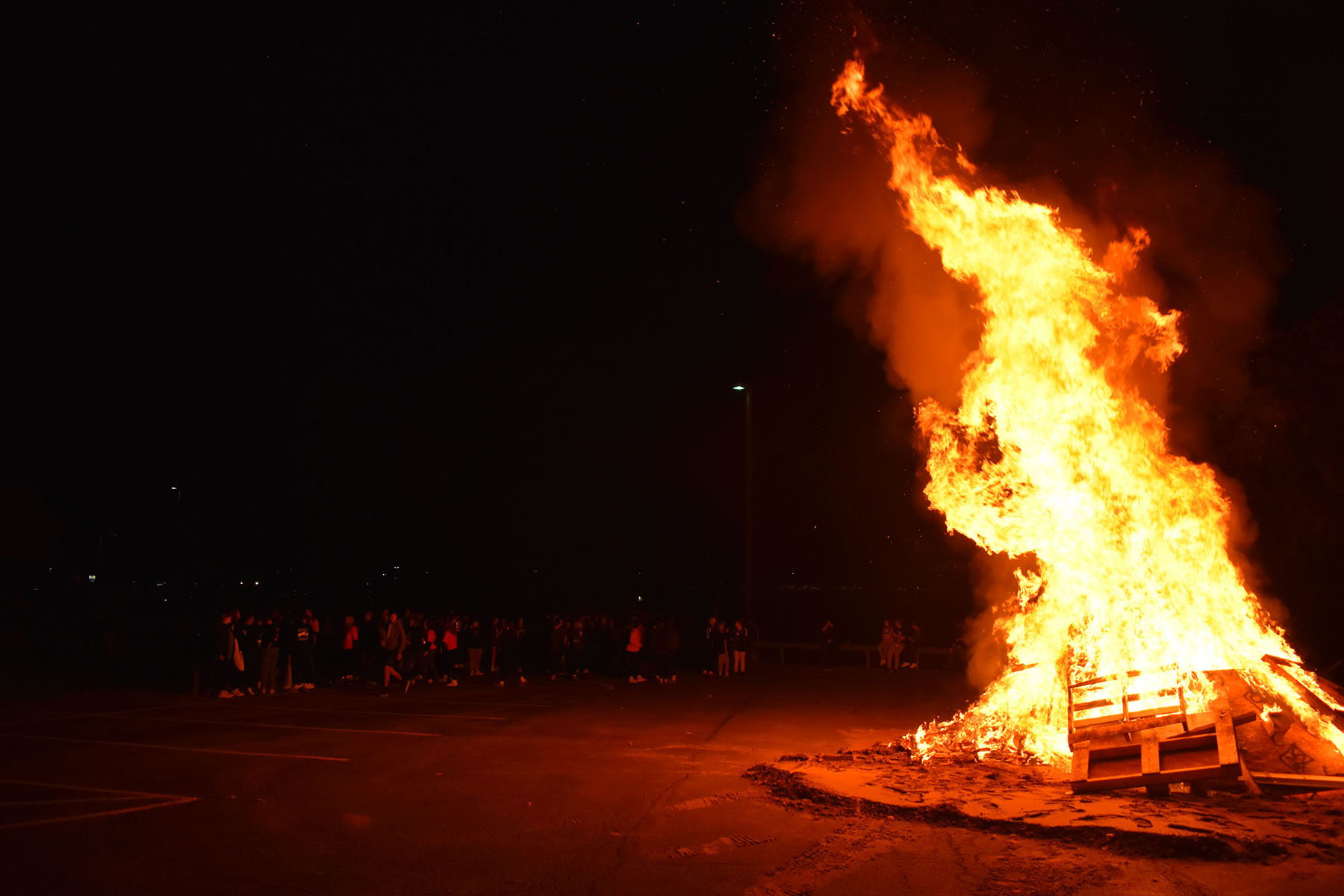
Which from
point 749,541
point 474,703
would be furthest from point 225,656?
point 749,541

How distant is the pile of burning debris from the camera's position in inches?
330

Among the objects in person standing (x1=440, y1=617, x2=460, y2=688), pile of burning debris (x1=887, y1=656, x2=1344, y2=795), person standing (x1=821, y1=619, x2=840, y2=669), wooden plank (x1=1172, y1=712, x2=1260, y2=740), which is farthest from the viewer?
person standing (x1=821, y1=619, x2=840, y2=669)

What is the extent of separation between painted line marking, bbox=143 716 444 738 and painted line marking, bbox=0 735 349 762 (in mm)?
1692

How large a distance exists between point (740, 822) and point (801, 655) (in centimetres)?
1926

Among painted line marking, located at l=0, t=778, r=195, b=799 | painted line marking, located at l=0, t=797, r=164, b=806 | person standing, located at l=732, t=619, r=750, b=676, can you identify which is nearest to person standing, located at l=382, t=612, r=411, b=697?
person standing, located at l=732, t=619, r=750, b=676

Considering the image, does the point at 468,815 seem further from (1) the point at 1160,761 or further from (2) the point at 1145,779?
(1) the point at 1160,761

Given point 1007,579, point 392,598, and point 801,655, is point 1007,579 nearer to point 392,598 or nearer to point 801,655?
point 801,655

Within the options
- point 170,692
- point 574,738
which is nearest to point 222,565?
point 170,692

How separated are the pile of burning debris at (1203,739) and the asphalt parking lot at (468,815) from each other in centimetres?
183

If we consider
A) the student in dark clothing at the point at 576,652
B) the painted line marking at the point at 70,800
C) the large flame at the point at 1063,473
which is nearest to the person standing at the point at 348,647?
the student in dark clothing at the point at 576,652

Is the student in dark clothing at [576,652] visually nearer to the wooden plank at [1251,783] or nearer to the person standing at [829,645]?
the person standing at [829,645]

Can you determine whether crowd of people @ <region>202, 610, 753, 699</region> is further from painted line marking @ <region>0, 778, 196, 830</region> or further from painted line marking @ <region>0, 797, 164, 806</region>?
painted line marking @ <region>0, 797, 164, 806</region>

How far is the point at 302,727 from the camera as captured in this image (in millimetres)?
13836

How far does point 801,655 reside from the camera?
2714cm
